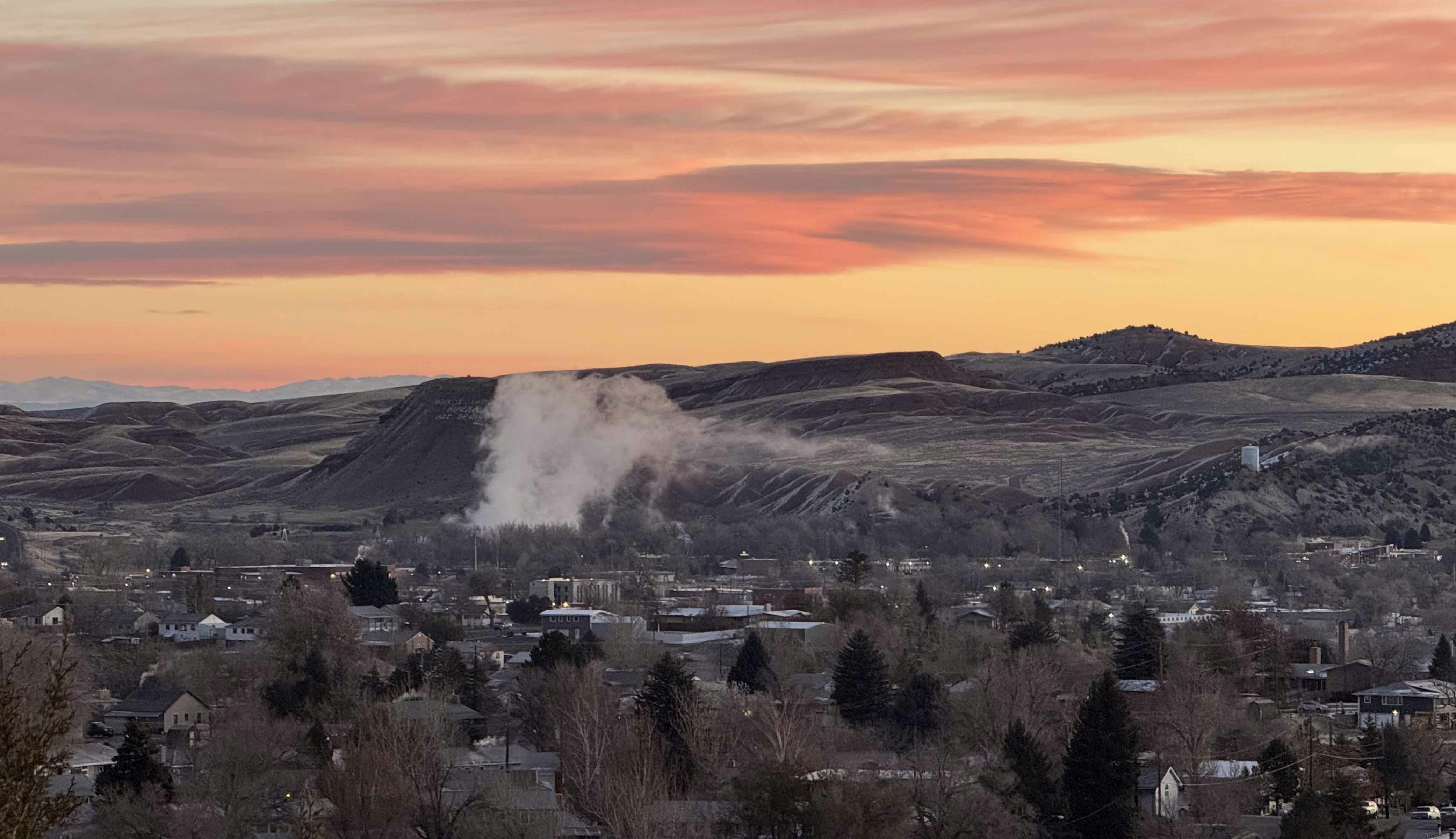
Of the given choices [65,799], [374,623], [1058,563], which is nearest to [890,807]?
[65,799]

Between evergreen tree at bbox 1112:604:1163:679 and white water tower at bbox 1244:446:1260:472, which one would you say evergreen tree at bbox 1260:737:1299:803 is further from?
white water tower at bbox 1244:446:1260:472

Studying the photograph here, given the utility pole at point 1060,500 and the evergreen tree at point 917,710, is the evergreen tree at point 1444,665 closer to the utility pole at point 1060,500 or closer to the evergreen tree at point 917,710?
the evergreen tree at point 917,710

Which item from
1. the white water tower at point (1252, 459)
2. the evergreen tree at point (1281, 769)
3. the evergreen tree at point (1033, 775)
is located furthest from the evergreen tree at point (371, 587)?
the white water tower at point (1252, 459)

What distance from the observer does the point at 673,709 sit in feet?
181

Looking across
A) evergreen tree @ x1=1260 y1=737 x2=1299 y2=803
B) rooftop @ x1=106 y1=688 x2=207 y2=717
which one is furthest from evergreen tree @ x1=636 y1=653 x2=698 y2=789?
rooftop @ x1=106 y1=688 x2=207 y2=717

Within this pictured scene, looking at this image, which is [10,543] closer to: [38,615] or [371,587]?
[371,587]

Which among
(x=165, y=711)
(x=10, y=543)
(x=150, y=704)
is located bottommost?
(x=165, y=711)

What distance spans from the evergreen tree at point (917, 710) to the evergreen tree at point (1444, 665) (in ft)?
54.7

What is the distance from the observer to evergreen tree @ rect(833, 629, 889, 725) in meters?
61.6

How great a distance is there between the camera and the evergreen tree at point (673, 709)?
5134 centimetres

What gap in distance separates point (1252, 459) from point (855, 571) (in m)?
64.3

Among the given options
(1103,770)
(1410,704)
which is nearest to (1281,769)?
(1103,770)

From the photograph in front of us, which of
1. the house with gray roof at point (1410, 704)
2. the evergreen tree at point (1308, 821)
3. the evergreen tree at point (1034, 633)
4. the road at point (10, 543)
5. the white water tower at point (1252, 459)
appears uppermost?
the white water tower at point (1252, 459)

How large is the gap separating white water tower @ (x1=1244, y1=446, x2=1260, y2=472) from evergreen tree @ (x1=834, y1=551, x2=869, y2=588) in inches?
2162
